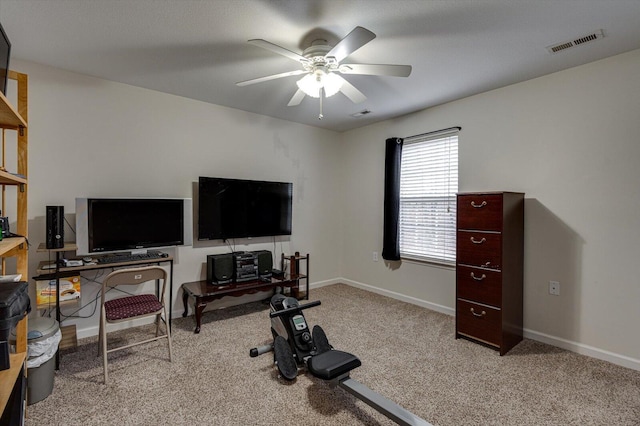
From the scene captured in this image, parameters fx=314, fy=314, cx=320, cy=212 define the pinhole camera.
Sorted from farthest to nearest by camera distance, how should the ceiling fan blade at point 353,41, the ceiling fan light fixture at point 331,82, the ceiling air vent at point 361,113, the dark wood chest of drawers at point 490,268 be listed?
the ceiling air vent at point 361,113
the dark wood chest of drawers at point 490,268
the ceiling fan light fixture at point 331,82
the ceiling fan blade at point 353,41

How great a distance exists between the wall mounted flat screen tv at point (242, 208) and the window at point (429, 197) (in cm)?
157

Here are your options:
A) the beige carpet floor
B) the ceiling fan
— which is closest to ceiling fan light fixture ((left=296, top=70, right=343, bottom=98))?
the ceiling fan

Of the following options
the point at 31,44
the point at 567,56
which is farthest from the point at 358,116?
the point at 31,44

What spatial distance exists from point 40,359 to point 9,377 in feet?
2.39

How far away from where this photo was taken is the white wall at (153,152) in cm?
280

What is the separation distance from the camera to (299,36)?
2.25 metres

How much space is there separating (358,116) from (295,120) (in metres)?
0.89

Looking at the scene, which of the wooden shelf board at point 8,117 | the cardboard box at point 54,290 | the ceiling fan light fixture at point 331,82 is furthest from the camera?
the cardboard box at point 54,290

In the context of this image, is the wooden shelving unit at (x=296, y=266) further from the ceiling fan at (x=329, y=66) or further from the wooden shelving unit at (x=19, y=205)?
the wooden shelving unit at (x=19, y=205)

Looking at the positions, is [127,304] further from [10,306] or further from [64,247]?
[10,306]

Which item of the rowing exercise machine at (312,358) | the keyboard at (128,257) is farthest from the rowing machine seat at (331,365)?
the keyboard at (128,257)

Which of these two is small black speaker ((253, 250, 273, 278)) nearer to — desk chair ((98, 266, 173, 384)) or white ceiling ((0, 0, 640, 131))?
desk chair ((98, 266, 173, 384))

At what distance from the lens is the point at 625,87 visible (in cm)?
248

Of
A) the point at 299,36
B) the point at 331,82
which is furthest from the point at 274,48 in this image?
the point at 331,82
